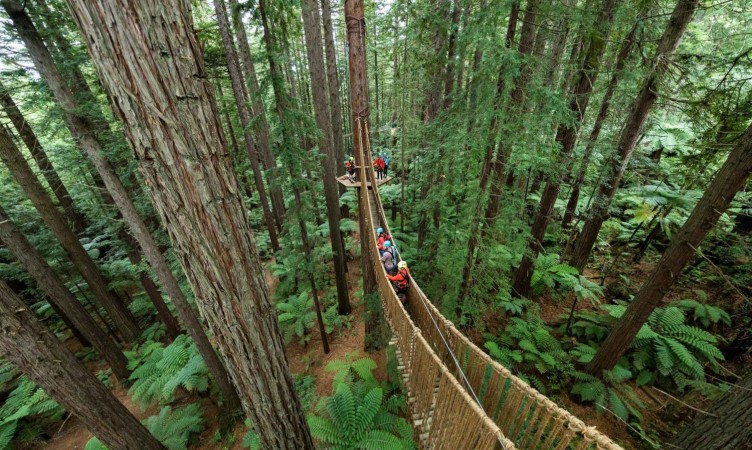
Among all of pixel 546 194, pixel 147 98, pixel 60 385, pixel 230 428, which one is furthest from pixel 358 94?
pixel 230 428

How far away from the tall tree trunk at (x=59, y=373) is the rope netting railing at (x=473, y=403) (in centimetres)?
361

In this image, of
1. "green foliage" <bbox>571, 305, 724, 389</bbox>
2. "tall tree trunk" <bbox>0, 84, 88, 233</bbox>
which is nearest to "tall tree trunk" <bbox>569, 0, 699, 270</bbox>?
"green foliage" <bbox>571, 305, 724, 389</bbox>

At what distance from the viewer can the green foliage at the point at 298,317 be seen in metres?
7.29

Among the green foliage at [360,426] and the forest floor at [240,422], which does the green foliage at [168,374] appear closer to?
the forest floor at [240,422]

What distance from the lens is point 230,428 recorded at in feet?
19.3

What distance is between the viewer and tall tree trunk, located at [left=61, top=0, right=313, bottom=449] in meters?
1.07

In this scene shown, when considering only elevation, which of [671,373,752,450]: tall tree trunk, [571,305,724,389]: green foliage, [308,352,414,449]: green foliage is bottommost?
[308,352,414,449]: green foliage

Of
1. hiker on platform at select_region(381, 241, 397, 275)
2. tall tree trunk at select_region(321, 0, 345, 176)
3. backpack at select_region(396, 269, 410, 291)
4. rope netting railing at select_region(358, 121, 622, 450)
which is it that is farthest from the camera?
tall tree trunk at select_region(321, 0, 345, 176)

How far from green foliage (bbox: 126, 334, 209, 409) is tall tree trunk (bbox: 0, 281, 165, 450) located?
2.04 metres

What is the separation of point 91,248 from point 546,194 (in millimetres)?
12105

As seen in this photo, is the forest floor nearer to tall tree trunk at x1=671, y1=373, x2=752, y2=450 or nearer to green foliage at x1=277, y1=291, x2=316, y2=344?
green foliage at x1=277, y1=291, x2=316, y2=344

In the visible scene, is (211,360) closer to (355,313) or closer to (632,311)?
(355,313)

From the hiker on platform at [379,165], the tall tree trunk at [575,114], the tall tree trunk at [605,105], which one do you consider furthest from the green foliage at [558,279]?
the hiker on platform at [379,165]

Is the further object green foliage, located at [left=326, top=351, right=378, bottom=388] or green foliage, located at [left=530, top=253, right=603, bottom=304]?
green foliage, located at [left=530, top=253, right=603, bottom=304]
